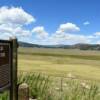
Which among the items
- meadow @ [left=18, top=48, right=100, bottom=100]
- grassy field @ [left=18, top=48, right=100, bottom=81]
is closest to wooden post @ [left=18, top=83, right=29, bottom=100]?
meadow @ [left=18, top=48, right=100, bottom=100]

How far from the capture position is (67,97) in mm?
8859

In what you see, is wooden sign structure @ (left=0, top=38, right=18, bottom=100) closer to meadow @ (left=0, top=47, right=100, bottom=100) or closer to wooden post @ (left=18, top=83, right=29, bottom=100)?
wooden post @ (left=18, top=83, right=29, bottom=100)

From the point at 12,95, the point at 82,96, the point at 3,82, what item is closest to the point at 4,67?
the point at 3,82

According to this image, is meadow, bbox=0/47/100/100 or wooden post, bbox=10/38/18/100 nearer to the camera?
wooden post, bbox=10/38/18/100

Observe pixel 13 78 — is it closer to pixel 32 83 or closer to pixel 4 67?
pixel 4 67

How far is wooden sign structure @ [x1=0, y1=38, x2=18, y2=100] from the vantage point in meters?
5.73

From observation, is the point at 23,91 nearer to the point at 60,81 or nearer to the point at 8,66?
the point at 8,66

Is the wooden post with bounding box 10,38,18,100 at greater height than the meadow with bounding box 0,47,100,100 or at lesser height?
greater

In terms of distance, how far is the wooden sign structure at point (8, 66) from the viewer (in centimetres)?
573

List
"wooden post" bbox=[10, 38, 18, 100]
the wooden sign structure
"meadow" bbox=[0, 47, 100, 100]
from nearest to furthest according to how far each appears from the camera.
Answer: the wooden sign structure < "wooden post" bbox=[10, 38, 18, 100] < "meadow" bbox=[0, 47, 100, 100]

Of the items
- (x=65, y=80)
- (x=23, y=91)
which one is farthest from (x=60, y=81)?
(x=23, y=91)

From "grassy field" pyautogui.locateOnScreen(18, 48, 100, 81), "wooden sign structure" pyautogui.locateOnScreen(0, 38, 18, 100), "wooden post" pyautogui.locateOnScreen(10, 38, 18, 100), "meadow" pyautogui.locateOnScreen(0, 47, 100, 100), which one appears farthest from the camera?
"grassy field" pyautogui.locateOnScreen(18, 48, 100, 81)

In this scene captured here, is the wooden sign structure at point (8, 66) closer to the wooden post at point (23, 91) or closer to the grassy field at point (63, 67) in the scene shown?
the wooden post at point (23, 91)

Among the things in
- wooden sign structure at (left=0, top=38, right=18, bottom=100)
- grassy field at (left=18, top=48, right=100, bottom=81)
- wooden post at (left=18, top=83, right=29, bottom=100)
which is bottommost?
grassy field at (left=18, top=48, right=100, bottom=81)
